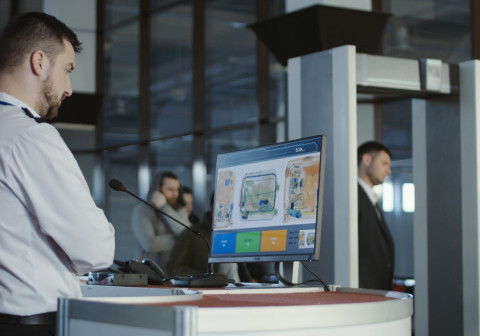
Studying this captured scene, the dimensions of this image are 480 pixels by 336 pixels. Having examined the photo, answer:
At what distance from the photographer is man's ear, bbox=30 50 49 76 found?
191 cm

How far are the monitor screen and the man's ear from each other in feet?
2.63

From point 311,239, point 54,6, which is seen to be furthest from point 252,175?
point 54,6

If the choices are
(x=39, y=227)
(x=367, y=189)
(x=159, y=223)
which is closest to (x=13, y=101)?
(x=39, y=227)

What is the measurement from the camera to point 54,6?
34.0ft

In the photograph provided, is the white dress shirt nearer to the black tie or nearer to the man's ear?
the black tie

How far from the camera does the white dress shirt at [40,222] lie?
5.70 ft

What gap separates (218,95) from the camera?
836 centimetres

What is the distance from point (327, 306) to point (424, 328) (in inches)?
85.3

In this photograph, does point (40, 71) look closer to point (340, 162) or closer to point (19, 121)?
point (19, 121)

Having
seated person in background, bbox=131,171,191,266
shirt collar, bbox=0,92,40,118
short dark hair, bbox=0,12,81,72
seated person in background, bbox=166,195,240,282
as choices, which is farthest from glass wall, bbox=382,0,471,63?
shirt collar, bbox=0,92,40,118

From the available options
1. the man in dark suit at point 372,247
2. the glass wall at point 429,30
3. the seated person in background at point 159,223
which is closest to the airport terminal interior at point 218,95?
the glass wall at point 429,30

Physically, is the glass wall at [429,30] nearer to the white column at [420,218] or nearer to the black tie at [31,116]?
the white column at [420,218]

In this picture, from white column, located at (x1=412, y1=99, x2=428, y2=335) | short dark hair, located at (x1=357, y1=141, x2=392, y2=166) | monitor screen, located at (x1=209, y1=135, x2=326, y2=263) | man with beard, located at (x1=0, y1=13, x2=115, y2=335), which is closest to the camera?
man with beard, located at (x1=0, y1=13, x2=115, y2=335)

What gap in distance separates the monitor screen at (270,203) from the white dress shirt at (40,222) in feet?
2.25
